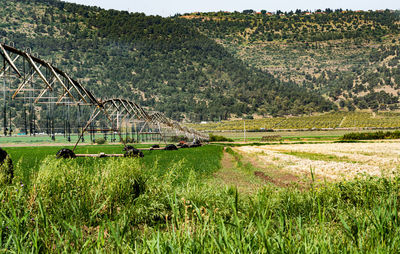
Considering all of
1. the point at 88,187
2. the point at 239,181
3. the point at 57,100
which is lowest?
the point at 239,181

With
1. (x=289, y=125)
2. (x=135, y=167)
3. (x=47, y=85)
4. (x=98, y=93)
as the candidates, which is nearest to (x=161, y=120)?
(x=47, y=85)

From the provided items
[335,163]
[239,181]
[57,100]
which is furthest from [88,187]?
[57,100]

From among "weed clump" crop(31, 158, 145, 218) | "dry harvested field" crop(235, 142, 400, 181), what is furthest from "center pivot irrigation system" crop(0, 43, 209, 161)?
"dry harvested field" crop(235, 142, 400, 181)

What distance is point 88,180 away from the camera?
6711 mm

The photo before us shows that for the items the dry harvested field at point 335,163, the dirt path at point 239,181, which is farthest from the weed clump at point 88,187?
the dry harvested field at point 335,163

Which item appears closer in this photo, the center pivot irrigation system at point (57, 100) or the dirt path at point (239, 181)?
the dirt path at point (239, 181)

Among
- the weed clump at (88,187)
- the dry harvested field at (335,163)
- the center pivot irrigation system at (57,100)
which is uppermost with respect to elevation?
the center pivot irrigation system at (57,100)

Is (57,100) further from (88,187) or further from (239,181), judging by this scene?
(88,187)

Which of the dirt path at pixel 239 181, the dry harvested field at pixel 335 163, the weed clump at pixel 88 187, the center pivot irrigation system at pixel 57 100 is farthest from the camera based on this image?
the dry harvested field at pixel 335 163

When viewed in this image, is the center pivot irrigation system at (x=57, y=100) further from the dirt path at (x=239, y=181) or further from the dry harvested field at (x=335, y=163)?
the dry harvested field at (x=335, y=163)

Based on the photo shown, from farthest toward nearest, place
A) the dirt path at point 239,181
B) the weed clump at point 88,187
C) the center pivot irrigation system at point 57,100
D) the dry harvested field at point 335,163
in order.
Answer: the dry harvested field at point 335,163 < the center pivot irrigation system at point 57,100 < the dirt path at point 239,181 < the weed clump at point 88,187

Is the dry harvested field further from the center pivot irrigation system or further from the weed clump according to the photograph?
the center pivot irrigation system

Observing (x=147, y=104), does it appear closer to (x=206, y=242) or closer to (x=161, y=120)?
(x=161, y=120)

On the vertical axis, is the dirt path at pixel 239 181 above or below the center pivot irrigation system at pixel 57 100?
below
